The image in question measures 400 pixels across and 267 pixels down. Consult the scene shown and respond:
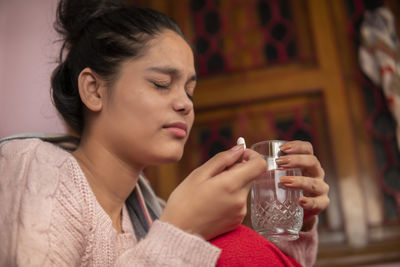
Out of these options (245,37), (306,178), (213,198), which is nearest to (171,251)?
(213,198)

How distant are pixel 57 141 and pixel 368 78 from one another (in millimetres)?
1332

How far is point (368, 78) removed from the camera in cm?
169

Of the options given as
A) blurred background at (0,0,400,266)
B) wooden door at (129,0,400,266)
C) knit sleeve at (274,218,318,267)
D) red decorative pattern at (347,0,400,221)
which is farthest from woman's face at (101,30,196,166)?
red decorative pattern at (347,0,400,221)

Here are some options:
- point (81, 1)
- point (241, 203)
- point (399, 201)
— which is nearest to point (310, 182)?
point (241, 203)

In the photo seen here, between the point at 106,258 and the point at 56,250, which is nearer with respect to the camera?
the point at 56,250

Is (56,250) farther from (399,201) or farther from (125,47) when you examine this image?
(399,201)

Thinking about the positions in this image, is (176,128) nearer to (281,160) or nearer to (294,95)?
(281,160)

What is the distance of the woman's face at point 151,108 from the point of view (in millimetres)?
861

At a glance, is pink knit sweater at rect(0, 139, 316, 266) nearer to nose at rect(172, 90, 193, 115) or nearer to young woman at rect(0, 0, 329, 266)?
young woman at rect(0, 0, 329, 266)

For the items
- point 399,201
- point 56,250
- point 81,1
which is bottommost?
point 399,201

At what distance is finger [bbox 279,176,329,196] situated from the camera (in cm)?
72

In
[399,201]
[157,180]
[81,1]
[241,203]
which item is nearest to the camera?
[241,203]

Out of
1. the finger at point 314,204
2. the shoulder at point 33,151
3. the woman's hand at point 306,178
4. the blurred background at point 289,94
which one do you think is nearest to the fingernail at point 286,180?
the woman's hand at point 306,178

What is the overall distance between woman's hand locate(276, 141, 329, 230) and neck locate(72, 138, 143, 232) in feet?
1.26
